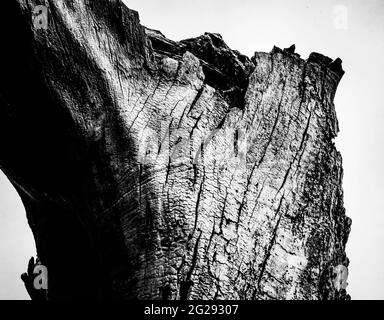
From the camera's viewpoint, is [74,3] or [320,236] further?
[74,3]

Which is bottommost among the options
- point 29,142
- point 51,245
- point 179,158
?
point 51,245

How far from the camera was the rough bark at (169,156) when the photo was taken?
2.31 m

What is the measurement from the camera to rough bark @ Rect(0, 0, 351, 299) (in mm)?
2311

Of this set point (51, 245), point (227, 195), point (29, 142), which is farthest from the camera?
point (51, 245)

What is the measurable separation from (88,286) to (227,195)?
3.36 ft

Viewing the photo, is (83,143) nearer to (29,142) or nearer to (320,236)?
(29,142)

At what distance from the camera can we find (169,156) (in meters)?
A: 2.54
